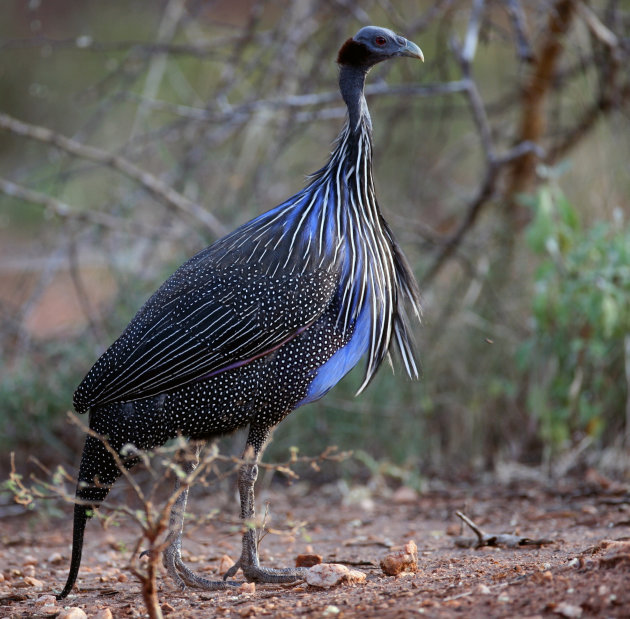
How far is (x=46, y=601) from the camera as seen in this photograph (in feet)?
10.6

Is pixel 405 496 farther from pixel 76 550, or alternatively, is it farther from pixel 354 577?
pixel 76 550

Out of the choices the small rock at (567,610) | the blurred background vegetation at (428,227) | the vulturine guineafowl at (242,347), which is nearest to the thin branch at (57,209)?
the blurred background vegetation at (428,227)

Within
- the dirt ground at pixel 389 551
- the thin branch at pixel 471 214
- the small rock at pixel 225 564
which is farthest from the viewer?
the thin branch at pixel 471 214

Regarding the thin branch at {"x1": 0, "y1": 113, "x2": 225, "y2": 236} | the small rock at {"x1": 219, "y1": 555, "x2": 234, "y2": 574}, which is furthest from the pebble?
the thin branch at {"x1": 0, "y1": 113, "x2": 225, "y2": 236}

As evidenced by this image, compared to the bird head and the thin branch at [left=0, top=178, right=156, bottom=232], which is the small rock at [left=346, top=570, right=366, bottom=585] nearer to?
the bird head

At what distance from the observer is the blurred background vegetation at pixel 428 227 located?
5.29 meters

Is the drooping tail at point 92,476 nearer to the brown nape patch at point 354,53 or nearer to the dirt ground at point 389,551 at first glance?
the dirt ground at point 389,551

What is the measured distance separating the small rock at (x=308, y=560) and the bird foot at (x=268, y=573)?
0.30ft

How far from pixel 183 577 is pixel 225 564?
0.94ft

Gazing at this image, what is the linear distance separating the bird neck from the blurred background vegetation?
1411 mm

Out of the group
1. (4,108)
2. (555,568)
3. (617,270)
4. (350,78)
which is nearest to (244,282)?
(350,78)

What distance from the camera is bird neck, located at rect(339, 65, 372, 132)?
375cm

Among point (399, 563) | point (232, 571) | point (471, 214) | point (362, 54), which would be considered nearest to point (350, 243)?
point (362, 54)

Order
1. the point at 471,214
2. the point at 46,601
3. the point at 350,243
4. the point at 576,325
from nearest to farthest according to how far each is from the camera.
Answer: the point at 46,601
the point at 350,243
the point at 576,325
the point at 471,214
